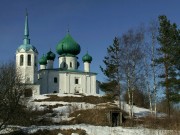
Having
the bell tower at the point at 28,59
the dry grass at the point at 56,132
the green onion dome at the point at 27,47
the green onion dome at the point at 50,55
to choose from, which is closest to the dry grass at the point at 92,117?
the dry grass at the point at 56,132

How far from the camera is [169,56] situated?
28906 mm

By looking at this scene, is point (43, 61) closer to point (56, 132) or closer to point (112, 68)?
point (112, 68)

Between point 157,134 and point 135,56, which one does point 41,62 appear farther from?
point 157,134

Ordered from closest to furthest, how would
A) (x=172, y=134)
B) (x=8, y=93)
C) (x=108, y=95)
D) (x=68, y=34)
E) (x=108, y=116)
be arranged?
1. (x=172, y=134)
2. (x=8, y=93)
3. (x=108, y=116)
4. (x=108, y=95)
5. (x=68, y=34)

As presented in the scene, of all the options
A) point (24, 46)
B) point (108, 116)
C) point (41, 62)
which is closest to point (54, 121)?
point (108, 116)

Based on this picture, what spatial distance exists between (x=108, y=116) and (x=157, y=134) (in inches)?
260

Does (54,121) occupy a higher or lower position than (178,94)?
lower

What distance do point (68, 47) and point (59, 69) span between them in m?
3.94

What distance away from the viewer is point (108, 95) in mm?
39531

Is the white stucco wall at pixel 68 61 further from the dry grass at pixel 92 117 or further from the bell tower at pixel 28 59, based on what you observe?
the dry grass at pixel 92 117

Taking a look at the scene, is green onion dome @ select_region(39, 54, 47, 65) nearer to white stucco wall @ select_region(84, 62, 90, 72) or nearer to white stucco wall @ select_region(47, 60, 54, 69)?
white stucco wall @ select_region(47, 60, 54, 69)

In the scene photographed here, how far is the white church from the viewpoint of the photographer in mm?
53500

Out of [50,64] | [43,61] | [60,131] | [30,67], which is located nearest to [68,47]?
[50,64]

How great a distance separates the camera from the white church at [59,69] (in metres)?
53.5
